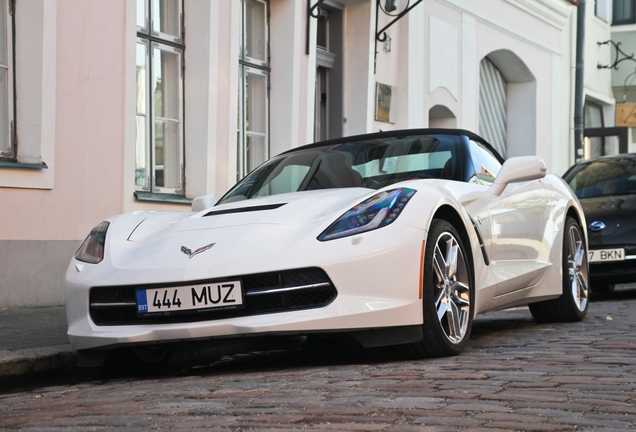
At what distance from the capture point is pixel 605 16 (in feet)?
88.9

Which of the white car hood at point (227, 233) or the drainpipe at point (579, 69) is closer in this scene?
the white car hood at point (227, 233)

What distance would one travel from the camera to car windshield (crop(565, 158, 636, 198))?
11.4 m

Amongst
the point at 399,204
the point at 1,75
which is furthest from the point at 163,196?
the point at 399,204

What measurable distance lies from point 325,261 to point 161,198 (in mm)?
6426

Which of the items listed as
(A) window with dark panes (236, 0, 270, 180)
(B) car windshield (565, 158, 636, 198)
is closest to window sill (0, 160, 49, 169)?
(A) window with dark panes (236, 0, 270, 180)

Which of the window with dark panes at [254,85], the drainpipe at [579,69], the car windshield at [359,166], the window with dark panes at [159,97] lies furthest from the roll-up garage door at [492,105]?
the car windshield at [359,166]

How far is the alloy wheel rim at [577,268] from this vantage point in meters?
7.46

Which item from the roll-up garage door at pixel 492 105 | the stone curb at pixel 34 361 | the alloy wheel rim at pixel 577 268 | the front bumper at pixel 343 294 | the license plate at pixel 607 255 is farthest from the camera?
the roll-up garage door at pixel 492 105

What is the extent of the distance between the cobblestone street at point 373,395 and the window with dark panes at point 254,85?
7.60 metres

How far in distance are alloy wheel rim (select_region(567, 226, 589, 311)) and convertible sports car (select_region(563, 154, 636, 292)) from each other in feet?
8.54

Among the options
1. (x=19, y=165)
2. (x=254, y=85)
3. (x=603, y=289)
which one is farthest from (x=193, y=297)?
(x=254, y=85)

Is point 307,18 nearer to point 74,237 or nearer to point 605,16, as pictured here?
Result: point 74,237

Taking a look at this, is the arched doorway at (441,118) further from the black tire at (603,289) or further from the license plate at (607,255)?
the license plate at (607,255)

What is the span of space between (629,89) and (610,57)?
975 mm
